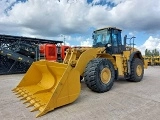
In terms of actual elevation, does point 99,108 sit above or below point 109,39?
below

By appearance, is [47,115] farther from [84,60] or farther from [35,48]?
[35,48]

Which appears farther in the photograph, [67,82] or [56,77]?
[56,77]

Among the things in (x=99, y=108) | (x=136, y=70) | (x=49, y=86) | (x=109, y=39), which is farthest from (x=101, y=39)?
(x=99, y=108)

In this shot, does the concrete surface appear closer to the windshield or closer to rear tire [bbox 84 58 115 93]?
rear tire [bbox 84 58 115 93]

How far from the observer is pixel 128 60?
7.33m

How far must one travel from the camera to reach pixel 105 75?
5883 mm

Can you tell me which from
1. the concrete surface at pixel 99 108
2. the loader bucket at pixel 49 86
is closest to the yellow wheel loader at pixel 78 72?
the loader bucket at pixel 49 86

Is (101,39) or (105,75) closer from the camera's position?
(105,75)

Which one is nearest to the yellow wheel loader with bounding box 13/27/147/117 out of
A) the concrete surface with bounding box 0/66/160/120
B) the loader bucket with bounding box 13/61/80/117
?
the loader bucket with bounding box 13/61/80/117

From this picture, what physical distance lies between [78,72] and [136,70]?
3926 millimetres

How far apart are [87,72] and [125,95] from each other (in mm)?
1324

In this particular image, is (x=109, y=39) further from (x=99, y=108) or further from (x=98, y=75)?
(x=99, y=108)

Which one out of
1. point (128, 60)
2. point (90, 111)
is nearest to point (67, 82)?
point (90, 111)

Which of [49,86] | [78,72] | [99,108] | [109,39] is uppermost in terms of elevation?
[109,39]
